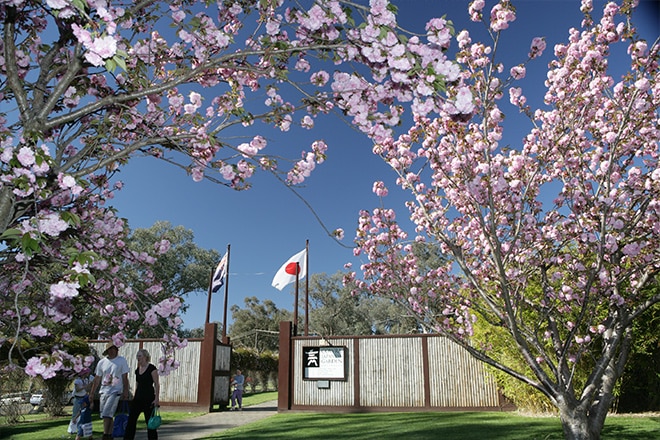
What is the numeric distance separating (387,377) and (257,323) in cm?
3628

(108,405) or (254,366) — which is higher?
(108,405)

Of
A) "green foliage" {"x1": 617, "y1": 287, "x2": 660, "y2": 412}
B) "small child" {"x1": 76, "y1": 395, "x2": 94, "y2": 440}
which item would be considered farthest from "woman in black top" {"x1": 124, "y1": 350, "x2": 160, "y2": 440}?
"green foliage" {"x1": 617, "y1": 287, "x2": 660, "y2": 412}

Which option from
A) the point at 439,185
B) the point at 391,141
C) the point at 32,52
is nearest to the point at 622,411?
the point at 439,185

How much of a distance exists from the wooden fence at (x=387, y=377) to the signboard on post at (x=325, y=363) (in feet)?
0.11

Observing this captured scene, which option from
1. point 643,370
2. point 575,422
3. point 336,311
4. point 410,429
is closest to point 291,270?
point 410,429

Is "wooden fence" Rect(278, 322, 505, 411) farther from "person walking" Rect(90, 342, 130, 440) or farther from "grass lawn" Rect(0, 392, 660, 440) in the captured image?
"person walking" Rect(90, 342, 130, 440)

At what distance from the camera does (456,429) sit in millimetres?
8656

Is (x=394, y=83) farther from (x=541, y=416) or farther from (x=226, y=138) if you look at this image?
(x=541, y=416)

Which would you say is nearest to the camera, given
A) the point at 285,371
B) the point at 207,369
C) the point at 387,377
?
the point at 387,377

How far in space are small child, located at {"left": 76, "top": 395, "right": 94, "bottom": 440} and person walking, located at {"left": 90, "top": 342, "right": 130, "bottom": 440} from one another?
45.4 inches

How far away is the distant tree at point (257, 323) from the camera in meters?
46.8

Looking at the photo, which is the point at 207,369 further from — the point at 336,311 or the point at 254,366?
the point at 336,311

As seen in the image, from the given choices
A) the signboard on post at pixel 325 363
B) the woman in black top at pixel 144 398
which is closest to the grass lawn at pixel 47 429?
the woman in black top at pixel 144 398

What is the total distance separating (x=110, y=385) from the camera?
6266 mm
